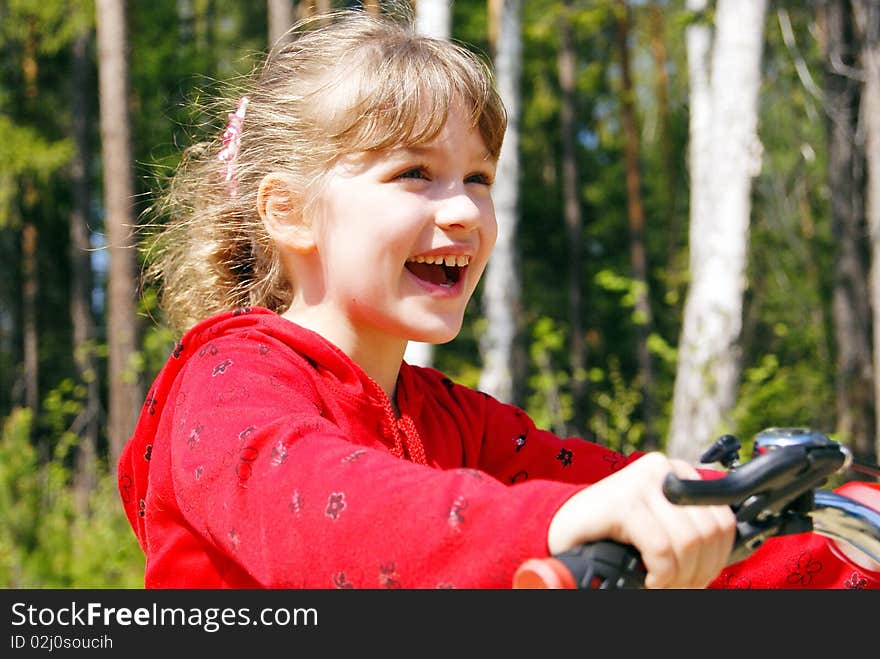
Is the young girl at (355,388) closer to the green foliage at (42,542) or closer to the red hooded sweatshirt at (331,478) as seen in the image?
the red hooded sweatshirt at (331,478)

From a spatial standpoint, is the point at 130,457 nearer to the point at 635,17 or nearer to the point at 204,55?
the point at 204,55

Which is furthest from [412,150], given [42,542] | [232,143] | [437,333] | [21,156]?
[21,156]

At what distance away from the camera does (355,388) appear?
1.62 meters

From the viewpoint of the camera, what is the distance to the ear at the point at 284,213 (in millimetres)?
→ 1769

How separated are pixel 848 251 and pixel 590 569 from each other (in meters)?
10.6

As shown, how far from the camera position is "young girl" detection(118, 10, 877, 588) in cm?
102

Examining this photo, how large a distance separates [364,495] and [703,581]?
331 millimetres

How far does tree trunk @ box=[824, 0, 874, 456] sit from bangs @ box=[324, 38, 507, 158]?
810cm

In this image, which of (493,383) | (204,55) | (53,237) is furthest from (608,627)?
(53,237)

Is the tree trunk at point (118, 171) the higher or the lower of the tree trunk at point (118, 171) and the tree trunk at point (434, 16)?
the lower

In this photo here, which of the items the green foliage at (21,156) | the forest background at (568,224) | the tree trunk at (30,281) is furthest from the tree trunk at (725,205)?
the tree trunk at (30,281)

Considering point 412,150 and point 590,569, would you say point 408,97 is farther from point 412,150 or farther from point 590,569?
point 590,569

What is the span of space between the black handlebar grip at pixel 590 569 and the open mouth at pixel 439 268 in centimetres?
71

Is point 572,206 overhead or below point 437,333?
below
